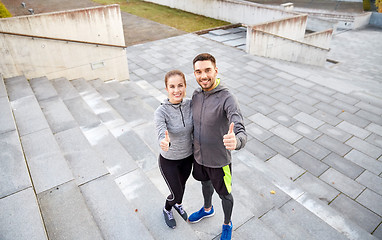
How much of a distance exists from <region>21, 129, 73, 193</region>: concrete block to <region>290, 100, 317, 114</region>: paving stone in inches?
217

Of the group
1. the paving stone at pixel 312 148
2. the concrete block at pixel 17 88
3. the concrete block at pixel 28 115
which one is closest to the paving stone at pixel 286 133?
the paving stone at pixel 312 148

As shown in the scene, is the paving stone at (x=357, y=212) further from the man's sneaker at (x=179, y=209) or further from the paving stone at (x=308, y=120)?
the man's sneaker at (x=179, y=209)

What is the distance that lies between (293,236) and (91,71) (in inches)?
242

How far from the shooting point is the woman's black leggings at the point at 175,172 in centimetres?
269

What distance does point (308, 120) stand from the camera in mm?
6137

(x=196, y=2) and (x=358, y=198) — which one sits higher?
(x=196, y=2)

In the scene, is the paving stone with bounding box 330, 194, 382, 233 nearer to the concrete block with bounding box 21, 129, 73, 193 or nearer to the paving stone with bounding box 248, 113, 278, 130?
the paving stone with bounding box 248, 113, 278, 130

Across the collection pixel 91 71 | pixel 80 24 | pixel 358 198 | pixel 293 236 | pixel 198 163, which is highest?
pixel 80 24

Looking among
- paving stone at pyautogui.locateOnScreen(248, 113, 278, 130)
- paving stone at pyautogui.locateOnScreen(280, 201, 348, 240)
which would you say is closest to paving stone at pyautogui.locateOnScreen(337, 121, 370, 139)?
paving stone at pyautogui.locateOnScreen(248, 113, 278, 130)

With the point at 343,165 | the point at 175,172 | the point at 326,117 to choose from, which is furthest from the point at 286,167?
the point at 175,172

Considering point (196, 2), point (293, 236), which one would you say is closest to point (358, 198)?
point (293, 236)

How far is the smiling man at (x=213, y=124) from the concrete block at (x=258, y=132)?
3.01 metres

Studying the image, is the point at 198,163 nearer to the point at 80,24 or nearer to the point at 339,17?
the point at 80,24

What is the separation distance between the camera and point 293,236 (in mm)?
3252
